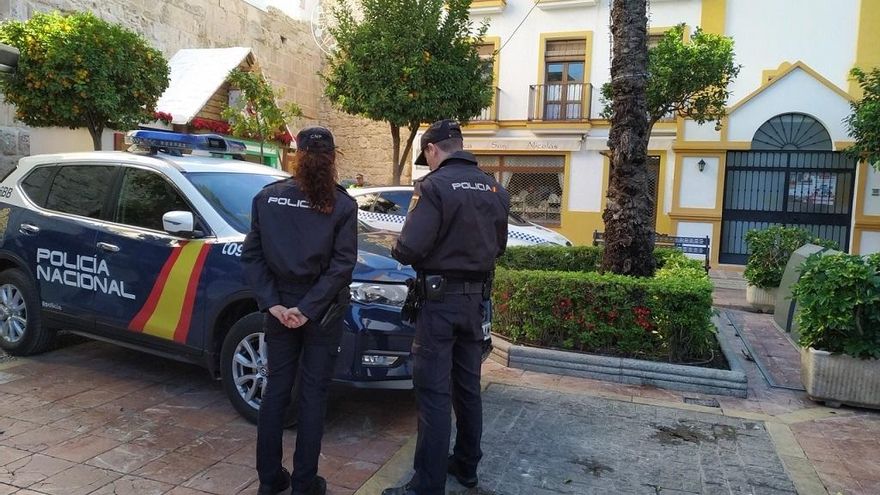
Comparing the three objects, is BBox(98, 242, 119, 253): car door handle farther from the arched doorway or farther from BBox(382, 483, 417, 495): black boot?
the arched doorway

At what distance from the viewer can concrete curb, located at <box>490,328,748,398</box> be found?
203 inches

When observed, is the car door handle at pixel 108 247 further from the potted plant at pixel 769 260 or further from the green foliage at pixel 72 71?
the potted plant at pixel 769 260

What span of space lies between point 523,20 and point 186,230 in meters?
16.2

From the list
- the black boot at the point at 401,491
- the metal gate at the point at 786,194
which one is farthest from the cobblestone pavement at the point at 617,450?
the metal gate at the point at 786,194

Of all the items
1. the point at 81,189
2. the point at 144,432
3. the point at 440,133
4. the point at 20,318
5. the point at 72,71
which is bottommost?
the point at 144,432

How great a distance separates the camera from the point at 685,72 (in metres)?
12.9

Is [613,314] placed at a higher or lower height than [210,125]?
lower

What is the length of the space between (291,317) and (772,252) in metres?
8.14

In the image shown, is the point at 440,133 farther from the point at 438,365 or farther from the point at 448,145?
the point at 438,365

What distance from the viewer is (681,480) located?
3586mm

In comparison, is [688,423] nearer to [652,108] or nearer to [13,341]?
[13,341]

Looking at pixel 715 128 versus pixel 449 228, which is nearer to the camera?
pixel 449 228

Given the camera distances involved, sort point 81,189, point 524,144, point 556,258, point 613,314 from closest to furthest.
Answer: point 81,189 < point 613,314 < point 556,258 < point 524,144

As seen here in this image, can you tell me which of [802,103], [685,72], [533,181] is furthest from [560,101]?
[802,103]
